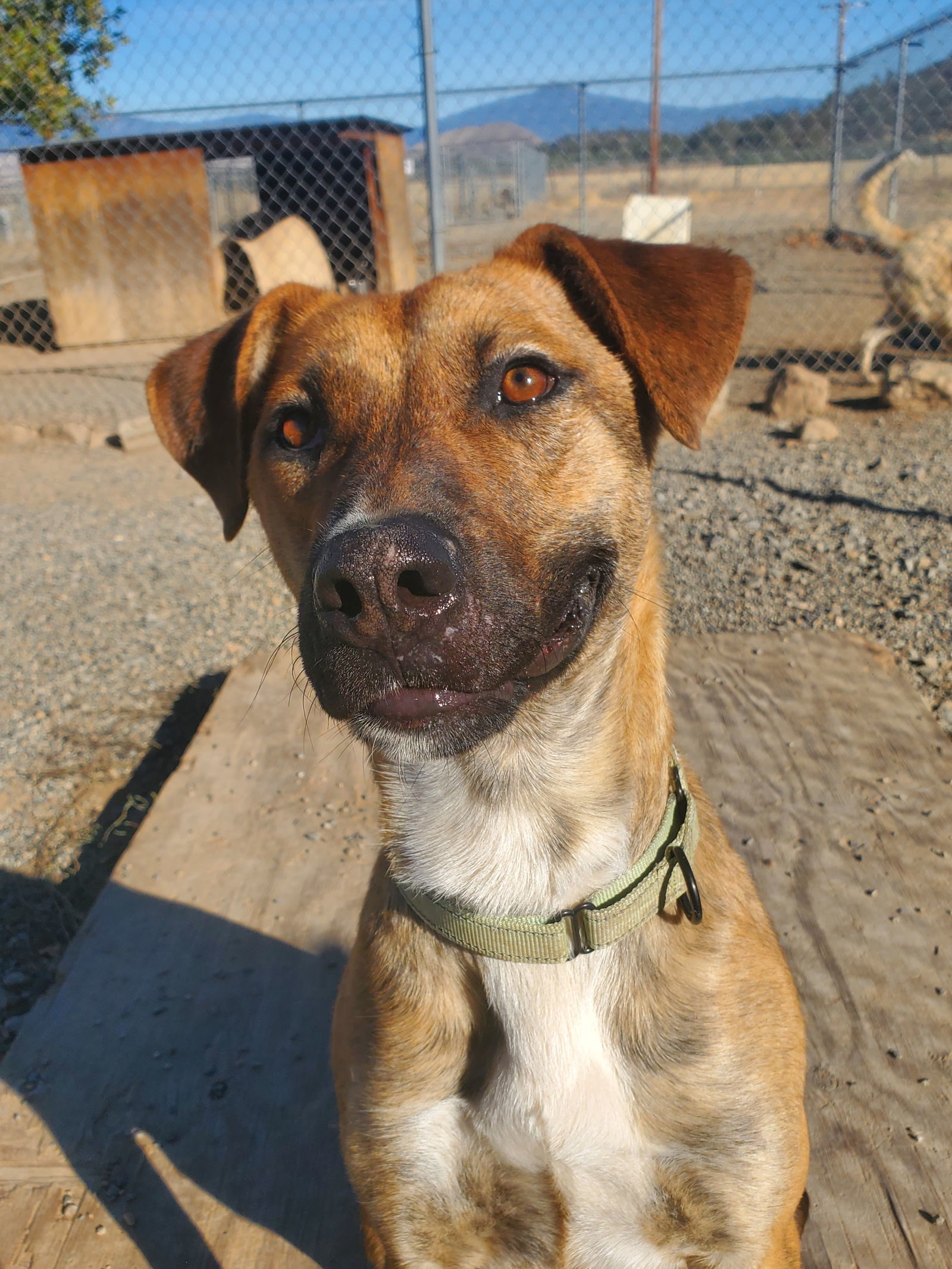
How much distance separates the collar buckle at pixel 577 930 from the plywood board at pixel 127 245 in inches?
464

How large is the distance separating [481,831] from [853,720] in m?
2.44

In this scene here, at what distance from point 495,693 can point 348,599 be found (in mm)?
340

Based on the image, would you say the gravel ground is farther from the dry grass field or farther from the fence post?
the fence post

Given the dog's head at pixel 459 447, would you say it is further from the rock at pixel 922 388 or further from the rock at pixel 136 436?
the rock at pixel 922 388

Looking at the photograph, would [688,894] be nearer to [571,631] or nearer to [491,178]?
[571,631]

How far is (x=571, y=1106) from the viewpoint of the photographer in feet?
6.22

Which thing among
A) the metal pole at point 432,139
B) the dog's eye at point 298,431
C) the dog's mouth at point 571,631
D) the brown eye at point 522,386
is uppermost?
the metal pole at point 432,139

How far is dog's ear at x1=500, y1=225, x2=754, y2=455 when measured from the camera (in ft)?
6.84

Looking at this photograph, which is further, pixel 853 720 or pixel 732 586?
pixel 732 586

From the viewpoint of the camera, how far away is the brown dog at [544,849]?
1843 millimetres

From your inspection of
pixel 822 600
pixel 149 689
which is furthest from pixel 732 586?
pixel 149 689

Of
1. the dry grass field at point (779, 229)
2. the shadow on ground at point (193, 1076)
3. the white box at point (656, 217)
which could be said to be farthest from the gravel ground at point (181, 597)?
the white box at point (656, 217)

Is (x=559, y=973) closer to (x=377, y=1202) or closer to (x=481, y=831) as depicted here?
(x=481, y=831)

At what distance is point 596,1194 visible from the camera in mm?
1900
